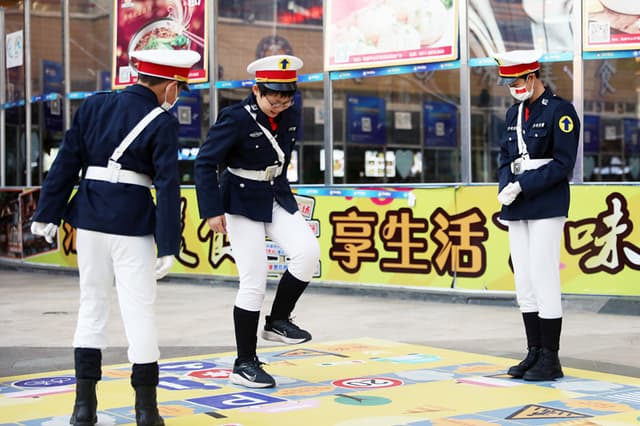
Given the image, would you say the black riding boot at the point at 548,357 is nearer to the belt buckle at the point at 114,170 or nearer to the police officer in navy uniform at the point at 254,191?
the police officer in navy uniform at the point at 254,191

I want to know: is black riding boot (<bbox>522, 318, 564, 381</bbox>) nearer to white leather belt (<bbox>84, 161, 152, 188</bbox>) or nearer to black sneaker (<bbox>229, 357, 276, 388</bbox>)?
black sneaker (<bbox>229, 357, 276, 388</bbox>)

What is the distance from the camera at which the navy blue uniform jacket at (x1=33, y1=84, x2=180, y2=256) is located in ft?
15.9

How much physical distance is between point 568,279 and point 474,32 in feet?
8.93

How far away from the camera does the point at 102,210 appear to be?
488 cm

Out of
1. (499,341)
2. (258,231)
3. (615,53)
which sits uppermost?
(615,53)

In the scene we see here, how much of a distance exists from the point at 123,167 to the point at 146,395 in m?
1.04

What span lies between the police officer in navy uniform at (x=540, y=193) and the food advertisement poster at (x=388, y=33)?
4.51 m

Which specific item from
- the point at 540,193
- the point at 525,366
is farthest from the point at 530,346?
the point at 540,193

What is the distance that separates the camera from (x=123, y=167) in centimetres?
491

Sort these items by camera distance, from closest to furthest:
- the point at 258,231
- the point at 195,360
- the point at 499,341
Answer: the point at 258,231
the point at 195,360
the point at 499,341

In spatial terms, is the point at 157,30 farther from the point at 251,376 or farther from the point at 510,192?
the point at 251,376

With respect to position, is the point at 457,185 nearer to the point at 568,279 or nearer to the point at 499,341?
the point at 568,279

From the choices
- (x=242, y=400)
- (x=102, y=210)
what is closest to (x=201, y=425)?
(x=242, y=400)

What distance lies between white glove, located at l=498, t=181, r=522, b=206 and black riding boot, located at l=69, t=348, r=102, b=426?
8.49ft
